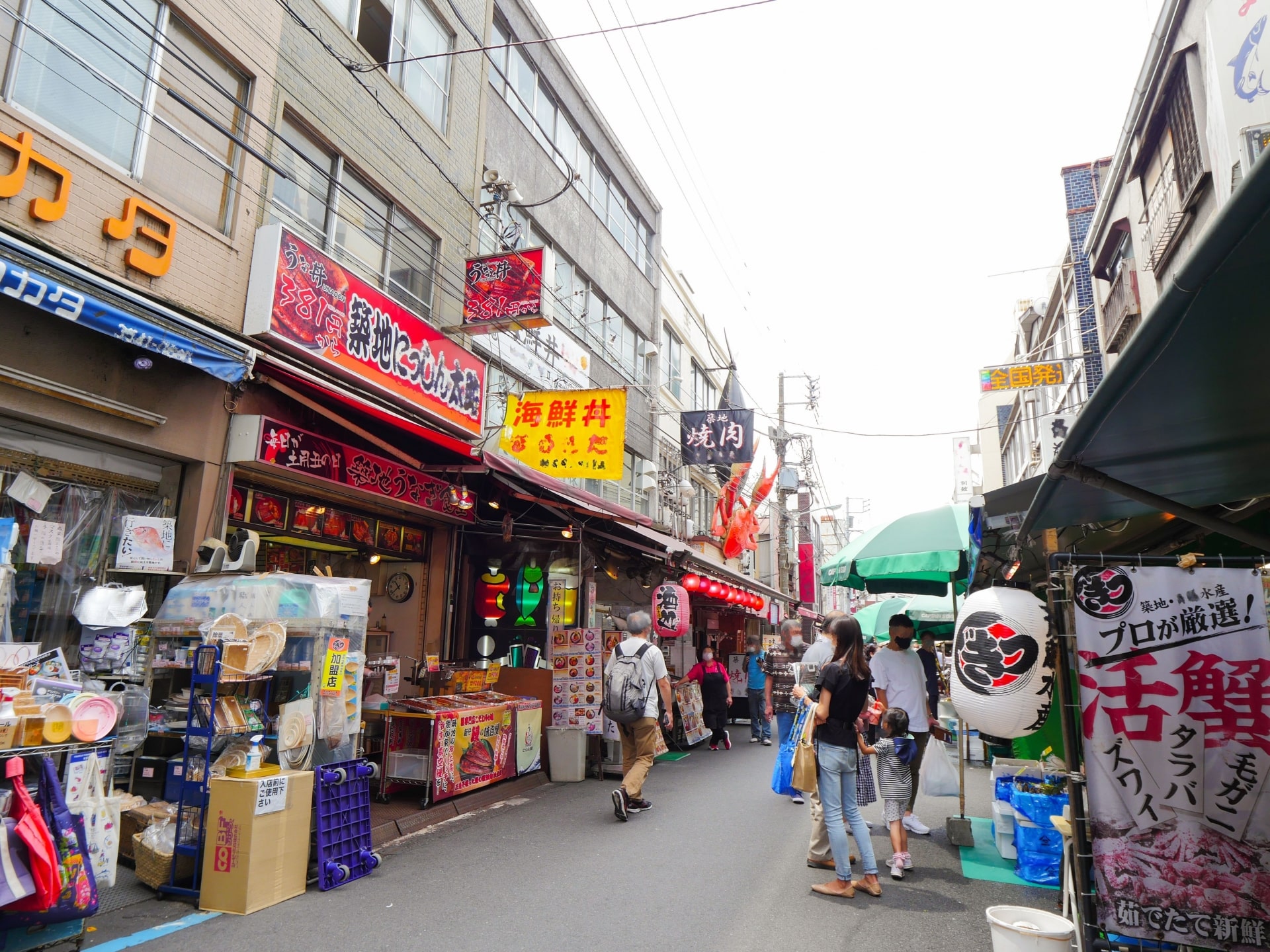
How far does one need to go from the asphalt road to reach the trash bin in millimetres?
2406

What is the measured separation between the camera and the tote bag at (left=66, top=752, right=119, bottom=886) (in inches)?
Result: 201

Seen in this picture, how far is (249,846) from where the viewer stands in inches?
212

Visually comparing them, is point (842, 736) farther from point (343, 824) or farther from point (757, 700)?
point (757, 700)

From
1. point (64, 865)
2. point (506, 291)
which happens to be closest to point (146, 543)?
point (64, 865)

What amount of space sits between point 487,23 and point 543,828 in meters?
13.9

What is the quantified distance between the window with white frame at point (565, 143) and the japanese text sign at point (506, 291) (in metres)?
3.16

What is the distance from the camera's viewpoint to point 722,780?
11.0 metres

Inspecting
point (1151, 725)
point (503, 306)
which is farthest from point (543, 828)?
point (503, 306)

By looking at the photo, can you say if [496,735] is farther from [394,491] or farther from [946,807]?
[946,807]

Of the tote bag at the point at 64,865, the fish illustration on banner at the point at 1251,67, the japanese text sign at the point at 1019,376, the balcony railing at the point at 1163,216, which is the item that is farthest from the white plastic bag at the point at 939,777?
the japanese text sign at the point at 1019,376

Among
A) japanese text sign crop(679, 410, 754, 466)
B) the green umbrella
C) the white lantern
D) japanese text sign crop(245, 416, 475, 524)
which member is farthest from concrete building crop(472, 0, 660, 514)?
the white lantern

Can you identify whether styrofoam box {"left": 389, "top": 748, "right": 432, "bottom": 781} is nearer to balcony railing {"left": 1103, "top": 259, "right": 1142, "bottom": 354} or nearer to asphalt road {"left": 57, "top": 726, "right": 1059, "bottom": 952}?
asphalt road {"left": 57, "top": 726, "right": 1059, "bottom": 952}

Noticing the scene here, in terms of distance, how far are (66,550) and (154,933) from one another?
3.43m

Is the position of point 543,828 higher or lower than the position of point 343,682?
lower
